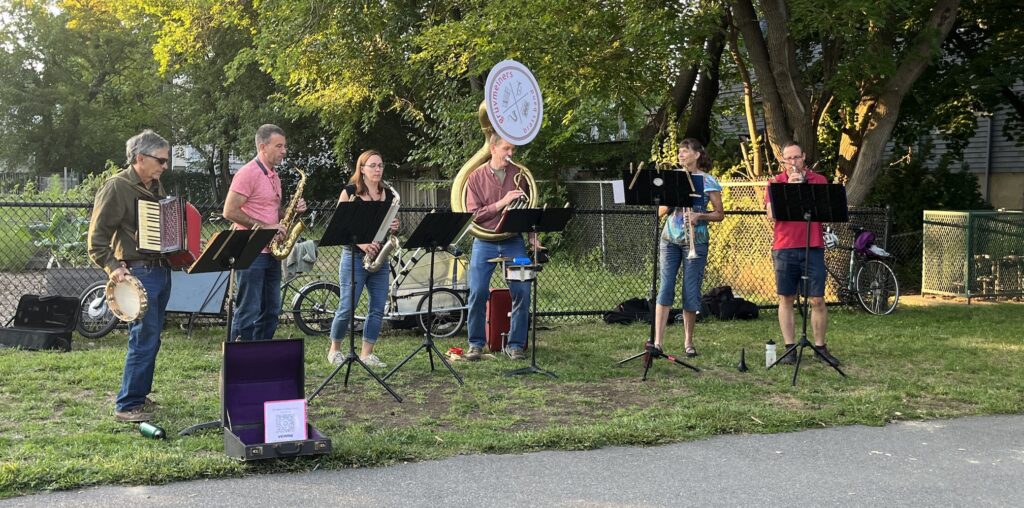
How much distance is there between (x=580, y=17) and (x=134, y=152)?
30.1ft

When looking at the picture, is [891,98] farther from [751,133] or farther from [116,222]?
[116,222]

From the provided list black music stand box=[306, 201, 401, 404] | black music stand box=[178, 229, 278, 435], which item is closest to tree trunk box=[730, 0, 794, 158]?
black music stand box=[306, 201, 401, 404]

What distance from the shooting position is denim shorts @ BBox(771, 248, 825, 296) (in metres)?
8.31

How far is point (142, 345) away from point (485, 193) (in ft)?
11.4

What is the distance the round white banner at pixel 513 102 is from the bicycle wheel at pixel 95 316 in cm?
464

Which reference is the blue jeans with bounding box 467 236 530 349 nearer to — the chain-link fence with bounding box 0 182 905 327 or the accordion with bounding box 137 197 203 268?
the chain-link fence with bounding box 0 182 905 327

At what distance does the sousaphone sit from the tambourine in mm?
3231

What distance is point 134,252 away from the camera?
19.6 ft

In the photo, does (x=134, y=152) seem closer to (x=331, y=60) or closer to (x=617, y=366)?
(x=617, y=366)

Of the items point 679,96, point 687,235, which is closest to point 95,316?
point 687,235

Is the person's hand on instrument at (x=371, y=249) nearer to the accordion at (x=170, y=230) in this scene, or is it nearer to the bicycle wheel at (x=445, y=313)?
the accordion at (x=170, y=230)

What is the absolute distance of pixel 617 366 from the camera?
27.8ft

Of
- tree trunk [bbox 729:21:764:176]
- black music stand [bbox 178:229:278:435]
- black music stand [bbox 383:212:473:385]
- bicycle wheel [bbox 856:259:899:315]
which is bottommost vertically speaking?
bicycle wheel [bbox 856:259:899:315]

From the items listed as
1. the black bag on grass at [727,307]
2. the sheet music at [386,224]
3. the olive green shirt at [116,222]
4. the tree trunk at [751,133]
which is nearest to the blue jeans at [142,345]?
the olive green shirt at [116,222]
